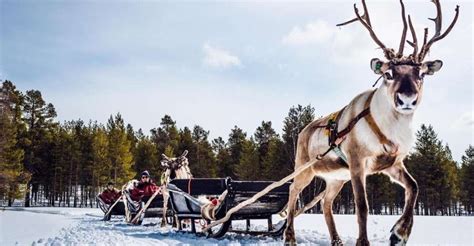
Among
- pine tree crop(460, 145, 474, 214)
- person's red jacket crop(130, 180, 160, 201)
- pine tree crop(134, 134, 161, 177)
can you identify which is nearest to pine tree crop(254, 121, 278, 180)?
pine tree crop(134, 134, 161, 177)

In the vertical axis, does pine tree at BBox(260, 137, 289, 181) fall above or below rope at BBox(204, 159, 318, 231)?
above

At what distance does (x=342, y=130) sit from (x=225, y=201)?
12.4ft

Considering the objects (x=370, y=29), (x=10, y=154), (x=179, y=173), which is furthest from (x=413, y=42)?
(x=10, y=154)

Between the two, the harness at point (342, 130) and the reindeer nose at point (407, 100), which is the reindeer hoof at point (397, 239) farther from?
the reindeer nose at point (407, 100)

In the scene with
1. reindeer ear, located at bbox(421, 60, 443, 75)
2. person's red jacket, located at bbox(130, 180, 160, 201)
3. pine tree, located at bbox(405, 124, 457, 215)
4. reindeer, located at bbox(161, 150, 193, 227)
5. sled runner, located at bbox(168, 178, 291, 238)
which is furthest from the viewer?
pine tree, located at bbox(405, 124, 457, 215)

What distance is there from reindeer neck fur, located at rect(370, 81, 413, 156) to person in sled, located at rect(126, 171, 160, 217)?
11.4 meters

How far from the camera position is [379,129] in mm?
4527

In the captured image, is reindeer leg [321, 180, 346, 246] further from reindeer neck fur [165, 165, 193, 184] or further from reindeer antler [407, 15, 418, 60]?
reindeer neck fur [165, 165, 193, 184]

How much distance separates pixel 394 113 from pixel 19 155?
48563mm

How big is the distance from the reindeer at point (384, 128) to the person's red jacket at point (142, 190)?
37.5 ft

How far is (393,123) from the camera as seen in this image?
14.5 ft

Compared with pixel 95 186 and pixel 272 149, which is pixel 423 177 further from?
pixel 95 186

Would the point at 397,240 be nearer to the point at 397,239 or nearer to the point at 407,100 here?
the point at 397,239

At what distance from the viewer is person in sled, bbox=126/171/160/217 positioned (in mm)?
14977
